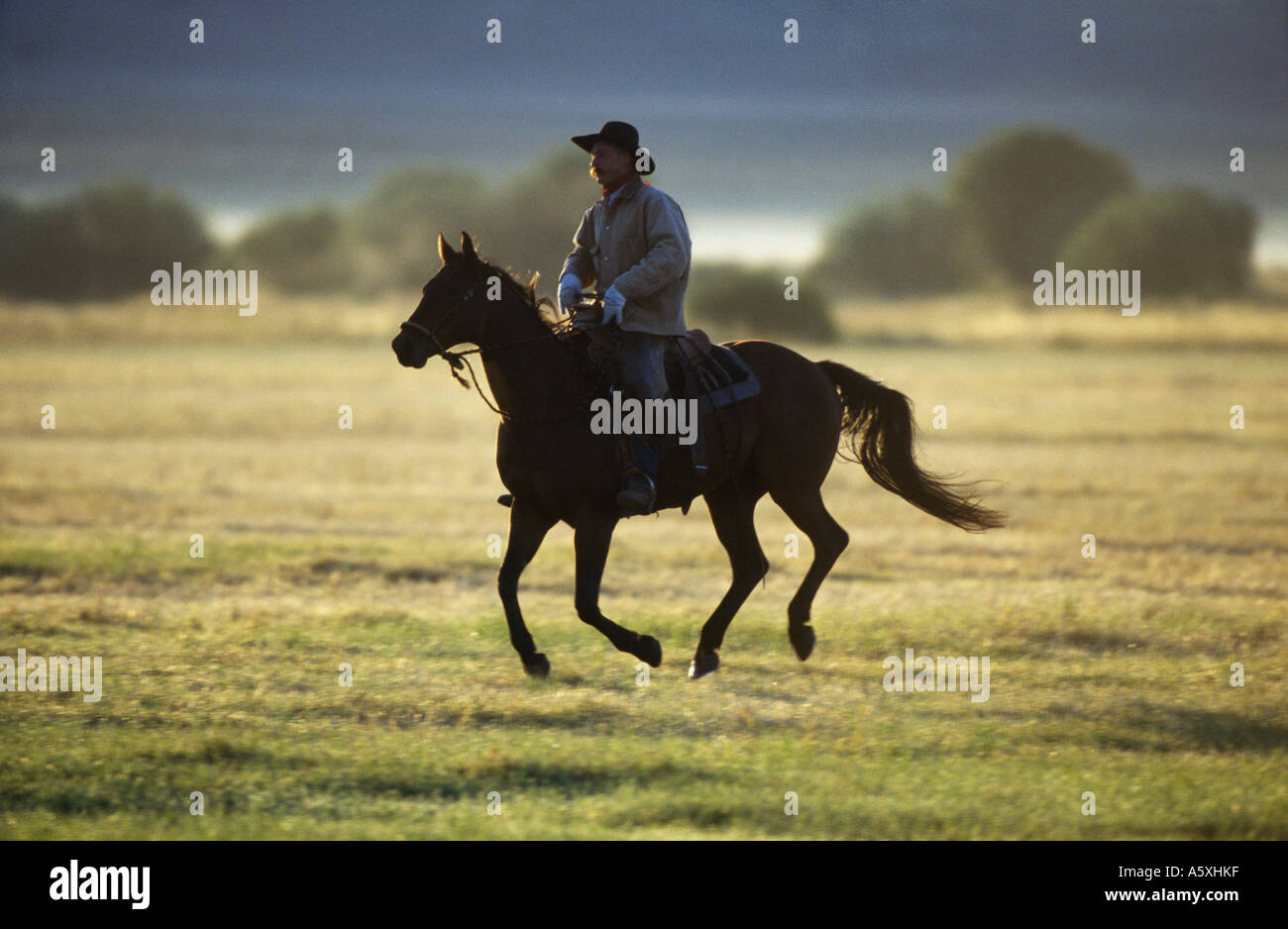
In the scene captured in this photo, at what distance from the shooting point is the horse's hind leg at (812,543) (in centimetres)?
941

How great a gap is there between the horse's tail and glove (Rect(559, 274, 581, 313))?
219cm

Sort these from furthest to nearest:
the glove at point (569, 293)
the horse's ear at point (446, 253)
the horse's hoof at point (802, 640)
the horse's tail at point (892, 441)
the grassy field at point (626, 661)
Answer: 1. the horse's tail at point (892, 441)
2. the horse's hoof at point (802, 640)
3. the glove at point (569, 293)
4. the horse's ear at point (446, 253)
5. the grassy field at point (626, 661)

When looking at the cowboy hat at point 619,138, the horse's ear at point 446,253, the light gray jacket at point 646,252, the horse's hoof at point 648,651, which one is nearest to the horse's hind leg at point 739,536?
the horse's hoof at point 648,651

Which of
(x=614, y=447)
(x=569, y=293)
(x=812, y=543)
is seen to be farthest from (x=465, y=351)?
(x=812, y=543)

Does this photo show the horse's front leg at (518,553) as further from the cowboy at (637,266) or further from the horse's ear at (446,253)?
the horse's ear at (446,253)

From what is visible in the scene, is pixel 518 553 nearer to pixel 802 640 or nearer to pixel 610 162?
pixel 802 640

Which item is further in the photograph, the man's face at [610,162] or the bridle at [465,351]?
the man's face at [610,162]

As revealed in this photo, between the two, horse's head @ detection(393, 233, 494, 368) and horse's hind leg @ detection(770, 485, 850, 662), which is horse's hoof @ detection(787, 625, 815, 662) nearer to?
horse's hind leg @ detection(770, 485, 850, 662)

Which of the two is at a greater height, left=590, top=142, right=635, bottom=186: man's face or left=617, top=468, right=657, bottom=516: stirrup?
left=590, top=142, right=635, bottom=186: man's face

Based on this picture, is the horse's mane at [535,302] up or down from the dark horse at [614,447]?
up

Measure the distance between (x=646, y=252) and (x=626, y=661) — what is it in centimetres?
273

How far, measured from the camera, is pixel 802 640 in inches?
370

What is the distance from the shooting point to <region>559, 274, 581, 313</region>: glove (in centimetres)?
848

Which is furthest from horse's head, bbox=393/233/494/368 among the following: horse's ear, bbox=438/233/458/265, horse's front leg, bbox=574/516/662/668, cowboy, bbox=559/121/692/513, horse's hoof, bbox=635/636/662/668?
horse's hoof, bbox=635/636/662/668
